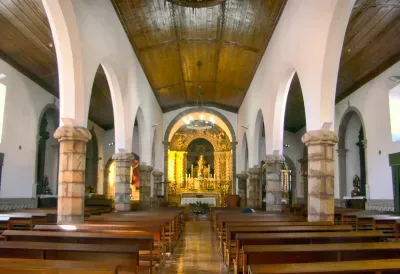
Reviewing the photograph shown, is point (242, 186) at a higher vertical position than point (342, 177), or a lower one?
lower

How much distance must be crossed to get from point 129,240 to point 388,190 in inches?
402

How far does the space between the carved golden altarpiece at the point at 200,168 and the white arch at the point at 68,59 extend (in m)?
16.5

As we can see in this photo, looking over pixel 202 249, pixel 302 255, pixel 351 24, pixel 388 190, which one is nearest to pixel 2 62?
pixel 202 249

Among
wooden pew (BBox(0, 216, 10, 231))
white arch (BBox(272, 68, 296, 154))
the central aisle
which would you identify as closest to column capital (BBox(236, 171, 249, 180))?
white arch (BBox(272, 68, 296, 154))

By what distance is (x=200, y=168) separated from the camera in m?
26.0

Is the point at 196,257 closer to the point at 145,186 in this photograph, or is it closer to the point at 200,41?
the point at 200,41

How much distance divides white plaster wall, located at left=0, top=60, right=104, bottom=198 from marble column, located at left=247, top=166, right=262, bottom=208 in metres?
8.76

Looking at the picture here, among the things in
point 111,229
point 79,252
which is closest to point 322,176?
point 111,229

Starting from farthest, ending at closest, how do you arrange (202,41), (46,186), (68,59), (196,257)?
(46,186), (202,41), (196,257), (68,59)

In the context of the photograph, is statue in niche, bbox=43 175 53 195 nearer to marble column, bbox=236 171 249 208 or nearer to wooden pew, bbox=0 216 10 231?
wooden pew, bbox=0 216 10 231

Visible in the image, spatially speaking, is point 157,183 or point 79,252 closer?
point 79,252

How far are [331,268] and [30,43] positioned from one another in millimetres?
10346

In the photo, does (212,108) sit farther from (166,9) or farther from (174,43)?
(166,9)

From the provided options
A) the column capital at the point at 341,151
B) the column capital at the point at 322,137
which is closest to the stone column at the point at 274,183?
the column capital at the point at 341,151
